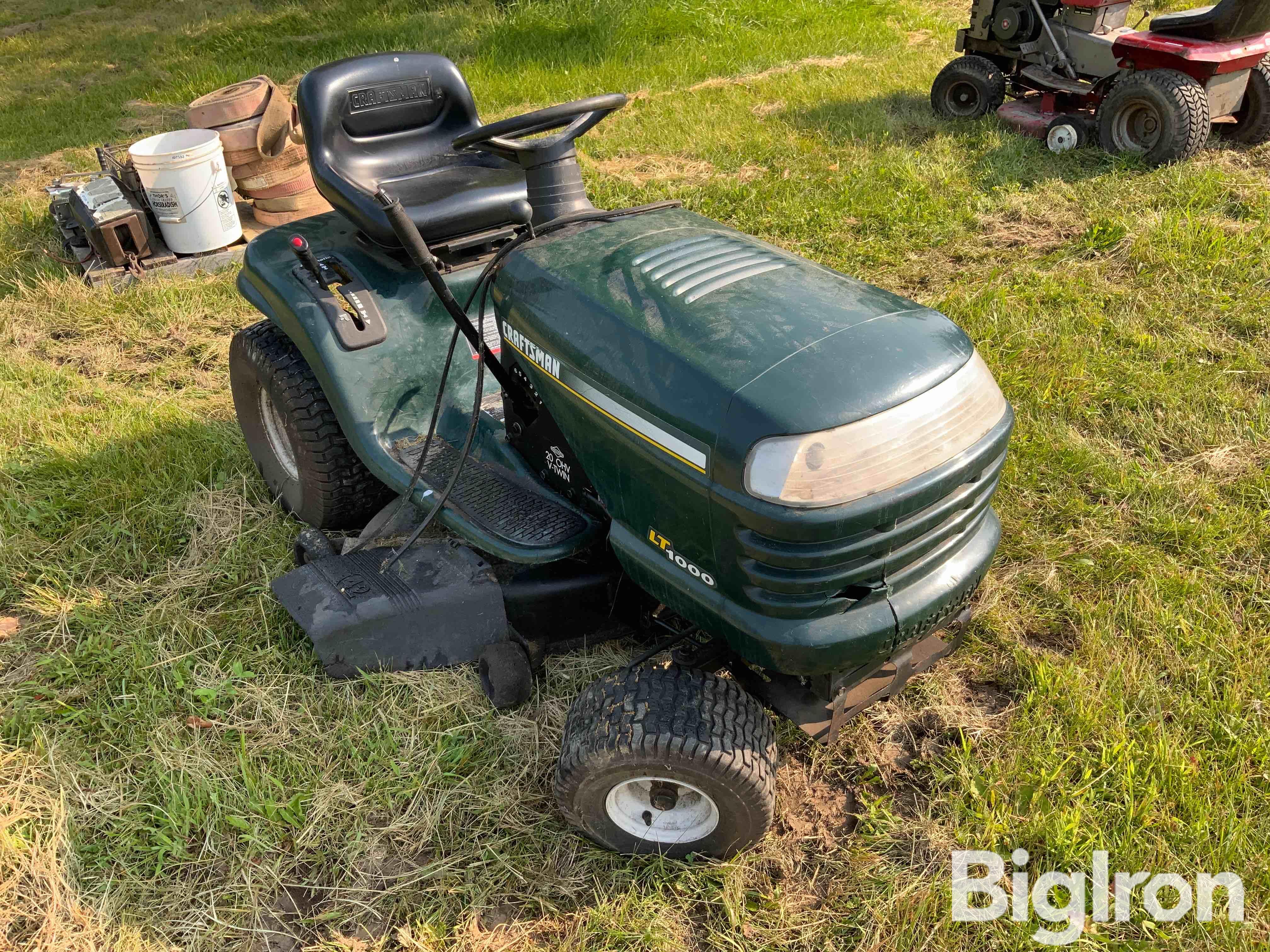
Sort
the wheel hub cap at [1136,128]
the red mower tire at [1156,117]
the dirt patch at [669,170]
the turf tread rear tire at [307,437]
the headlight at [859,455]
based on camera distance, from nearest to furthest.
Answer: the headlight at [859,455] < the turf tread rear tire at [307,437] < the red mower tire at [1156,117] < the wheel hub cap at [1136,128] < the dirt patch at [669,170]

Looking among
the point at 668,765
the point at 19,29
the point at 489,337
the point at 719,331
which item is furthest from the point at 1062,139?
the point at 19,29

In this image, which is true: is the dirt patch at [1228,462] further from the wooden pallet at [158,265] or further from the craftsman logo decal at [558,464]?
the wooden pallet at [158,265]

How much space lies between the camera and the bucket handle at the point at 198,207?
188 inches

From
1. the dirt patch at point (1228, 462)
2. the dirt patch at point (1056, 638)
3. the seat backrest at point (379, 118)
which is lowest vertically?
the dirt patch at point (1056, 638)

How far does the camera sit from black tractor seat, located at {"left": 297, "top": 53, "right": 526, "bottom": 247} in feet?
9.29

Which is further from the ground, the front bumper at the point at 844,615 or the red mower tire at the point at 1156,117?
the front bumper at the point at 844,615

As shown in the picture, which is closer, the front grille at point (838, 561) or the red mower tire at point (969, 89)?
the front grille at point (838, 561)

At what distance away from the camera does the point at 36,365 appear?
157 inches

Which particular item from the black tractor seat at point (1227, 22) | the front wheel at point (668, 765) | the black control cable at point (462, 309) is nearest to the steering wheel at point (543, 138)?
the black control cable at point (462, 309)

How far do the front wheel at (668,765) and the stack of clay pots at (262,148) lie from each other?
4298mm

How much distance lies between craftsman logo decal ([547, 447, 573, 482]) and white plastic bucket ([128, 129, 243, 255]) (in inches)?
132

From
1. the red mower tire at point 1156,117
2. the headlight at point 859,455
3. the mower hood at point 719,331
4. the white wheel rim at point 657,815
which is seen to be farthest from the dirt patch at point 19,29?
the headlight at point 859,455

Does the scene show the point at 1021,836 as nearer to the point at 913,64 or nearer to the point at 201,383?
the point at 201,383

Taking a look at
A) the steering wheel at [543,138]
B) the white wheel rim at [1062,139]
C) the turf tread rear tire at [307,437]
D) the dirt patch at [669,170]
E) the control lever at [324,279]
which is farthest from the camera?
the dirt patch at [669,170]
